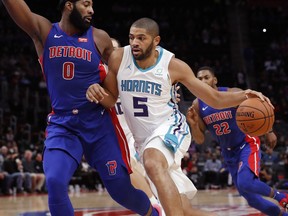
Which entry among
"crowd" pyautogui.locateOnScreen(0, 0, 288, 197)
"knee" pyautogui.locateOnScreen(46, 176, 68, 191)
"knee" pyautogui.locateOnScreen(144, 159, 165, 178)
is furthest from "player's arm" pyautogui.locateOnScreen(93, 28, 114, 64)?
"crowd" pyautogui.locateOnScreen(0, 0, 288, 197)

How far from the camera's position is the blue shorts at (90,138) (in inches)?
210

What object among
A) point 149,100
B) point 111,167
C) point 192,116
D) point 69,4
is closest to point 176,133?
point 149,100

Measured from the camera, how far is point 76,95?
5.39 metres

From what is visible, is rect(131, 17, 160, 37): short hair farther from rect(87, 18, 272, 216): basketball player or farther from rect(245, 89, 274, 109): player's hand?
rect(245, 89, 274, 109): player's hand

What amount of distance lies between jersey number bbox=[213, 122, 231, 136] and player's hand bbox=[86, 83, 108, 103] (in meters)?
3.08

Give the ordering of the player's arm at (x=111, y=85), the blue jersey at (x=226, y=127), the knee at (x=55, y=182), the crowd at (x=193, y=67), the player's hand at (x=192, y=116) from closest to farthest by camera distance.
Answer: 1. the knee at (x=55, y=182)
2. the player's arm at (x=111, y=85)
3. the player's hand at (x=192, y=116)
4. the blue jersey at (x=226, y=127)
5. the crowd at (x=193, y=67)

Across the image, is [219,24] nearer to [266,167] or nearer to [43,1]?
[43,1]

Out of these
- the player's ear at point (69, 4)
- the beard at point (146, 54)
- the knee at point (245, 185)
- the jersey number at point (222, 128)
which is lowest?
the knee at point (245, 185)

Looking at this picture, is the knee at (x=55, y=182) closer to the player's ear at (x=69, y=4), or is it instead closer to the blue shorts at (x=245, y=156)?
the player's ear at (x=69, y=4)

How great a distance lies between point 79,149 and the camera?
5.34 meters

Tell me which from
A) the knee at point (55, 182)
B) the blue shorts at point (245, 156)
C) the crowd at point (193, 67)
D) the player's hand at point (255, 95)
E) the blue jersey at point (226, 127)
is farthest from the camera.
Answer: the crowd at point (193, 67)

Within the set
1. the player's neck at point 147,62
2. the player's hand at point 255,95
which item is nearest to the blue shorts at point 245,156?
the player's hand at point 255,95

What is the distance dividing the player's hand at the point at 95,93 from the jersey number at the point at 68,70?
0.26 meters

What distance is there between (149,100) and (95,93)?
653 mm
